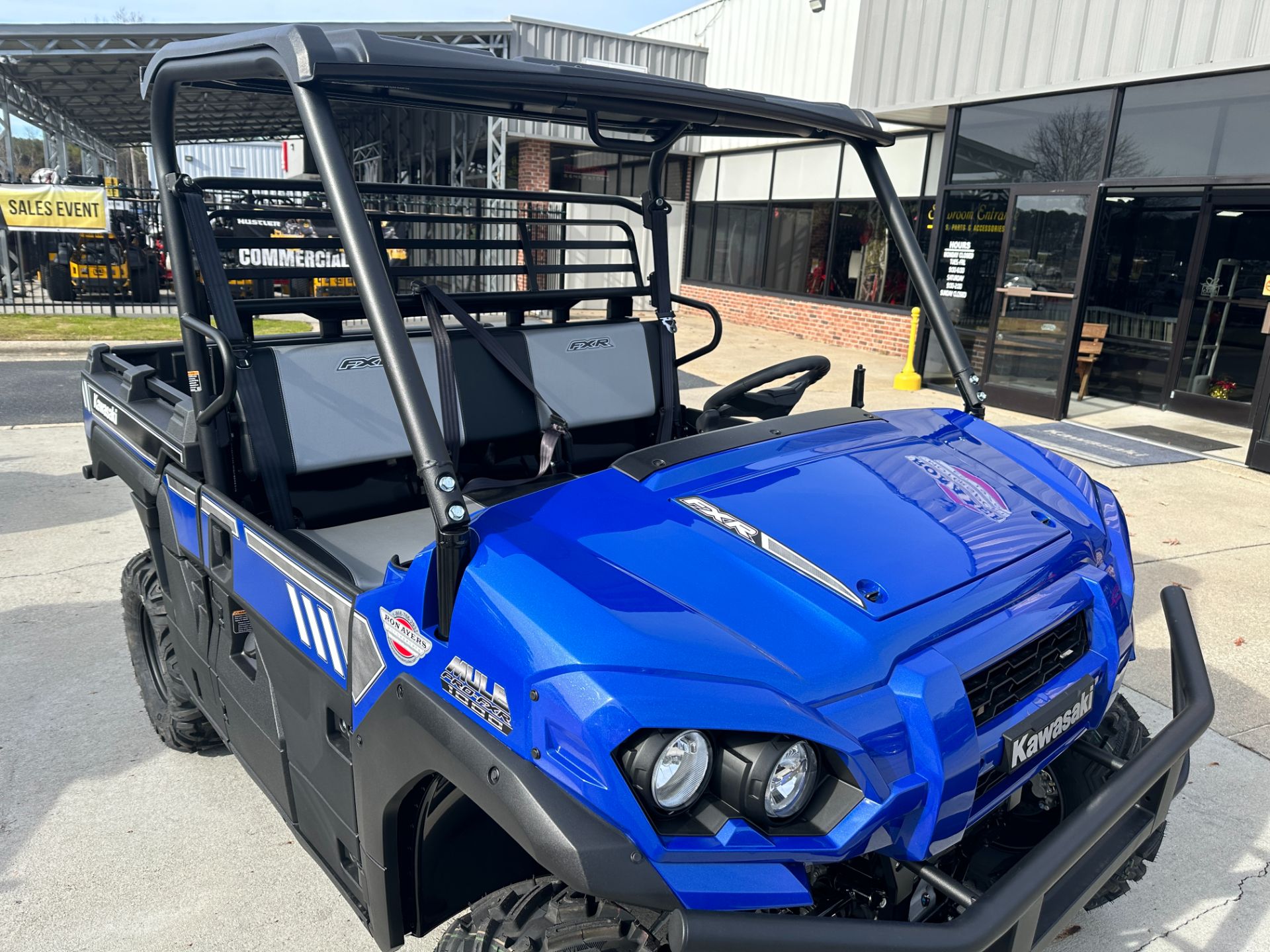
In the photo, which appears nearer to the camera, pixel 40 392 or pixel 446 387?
pixel 446 387

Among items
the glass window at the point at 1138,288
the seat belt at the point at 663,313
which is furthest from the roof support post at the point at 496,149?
the seat belt at the point at 663,313

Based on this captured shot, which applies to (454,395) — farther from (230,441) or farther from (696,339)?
(696,339)

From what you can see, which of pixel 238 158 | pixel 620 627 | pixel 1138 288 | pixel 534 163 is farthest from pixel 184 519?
pixel 238 158

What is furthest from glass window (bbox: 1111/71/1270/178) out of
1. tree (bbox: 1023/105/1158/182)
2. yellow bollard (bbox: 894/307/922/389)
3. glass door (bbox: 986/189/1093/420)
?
yellow bollard (bbox: 894/307/922/389)

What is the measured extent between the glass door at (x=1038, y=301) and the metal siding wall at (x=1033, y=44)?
3.76 feet

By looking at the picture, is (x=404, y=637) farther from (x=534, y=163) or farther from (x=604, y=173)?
(x=604, y=173)

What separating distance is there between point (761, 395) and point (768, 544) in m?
1.56

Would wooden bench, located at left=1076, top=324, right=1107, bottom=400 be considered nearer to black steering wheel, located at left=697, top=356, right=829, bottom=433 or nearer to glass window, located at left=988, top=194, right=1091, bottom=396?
glass window, located at left=988, top=194, right=1091, bottom=396

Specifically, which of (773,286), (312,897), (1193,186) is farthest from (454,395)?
(773,286)

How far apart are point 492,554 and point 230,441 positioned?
1.20m

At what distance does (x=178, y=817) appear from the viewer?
2740 millimetres

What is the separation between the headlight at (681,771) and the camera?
4.47 feet

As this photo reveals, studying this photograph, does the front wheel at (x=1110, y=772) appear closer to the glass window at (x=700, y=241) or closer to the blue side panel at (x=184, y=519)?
the blue side panel at (x=184, y=519)

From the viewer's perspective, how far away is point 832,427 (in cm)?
239
